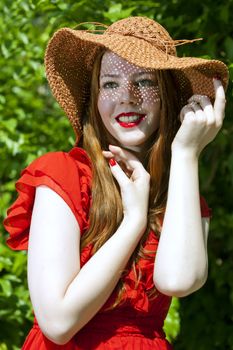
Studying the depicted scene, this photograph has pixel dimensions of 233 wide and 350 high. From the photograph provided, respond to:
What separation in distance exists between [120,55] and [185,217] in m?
0.44

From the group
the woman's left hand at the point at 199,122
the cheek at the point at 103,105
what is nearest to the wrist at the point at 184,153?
the woman's left hand at the point at 199,122

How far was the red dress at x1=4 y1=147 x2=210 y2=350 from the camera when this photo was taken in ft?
7.05

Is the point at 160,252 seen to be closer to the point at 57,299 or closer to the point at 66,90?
the point at 57,299

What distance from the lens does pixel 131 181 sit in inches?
85.9

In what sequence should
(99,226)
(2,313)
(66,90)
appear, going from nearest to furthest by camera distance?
1. (99,226)
2. (66,90)
3. (2,313)

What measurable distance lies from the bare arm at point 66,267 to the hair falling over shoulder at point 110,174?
0.21 feet

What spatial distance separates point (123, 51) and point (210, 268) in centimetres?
189

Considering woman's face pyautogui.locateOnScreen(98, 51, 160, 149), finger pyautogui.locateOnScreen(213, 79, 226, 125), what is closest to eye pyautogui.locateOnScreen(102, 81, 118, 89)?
woman's face pyautogui.locateOnScreen(98, 51, 160, 149)

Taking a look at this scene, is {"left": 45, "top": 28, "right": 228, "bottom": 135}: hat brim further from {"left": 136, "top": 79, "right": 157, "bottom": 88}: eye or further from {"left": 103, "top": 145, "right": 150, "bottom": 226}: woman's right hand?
{"left": 103, "top": 145, "right": 150, "bottom": 226}: woman's right hand

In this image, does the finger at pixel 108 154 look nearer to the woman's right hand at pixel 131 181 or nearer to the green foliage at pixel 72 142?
the woman's right hand at pixel 131 181

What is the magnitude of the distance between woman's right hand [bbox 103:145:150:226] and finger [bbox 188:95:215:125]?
0.21 meters

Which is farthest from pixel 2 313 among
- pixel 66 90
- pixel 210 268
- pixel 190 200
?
pixel 190 200

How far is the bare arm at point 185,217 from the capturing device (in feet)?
6.83

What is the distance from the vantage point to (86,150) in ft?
7.54
